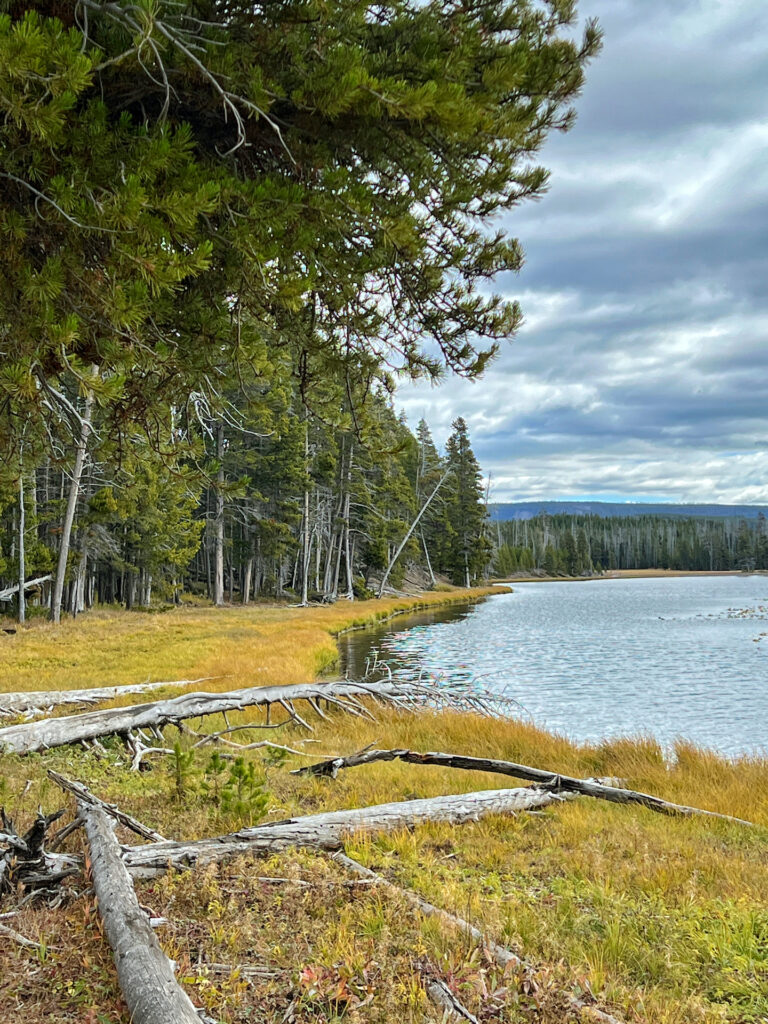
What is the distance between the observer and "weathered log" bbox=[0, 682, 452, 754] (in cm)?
785

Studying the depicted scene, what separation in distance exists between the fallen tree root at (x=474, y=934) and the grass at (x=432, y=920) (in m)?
0.07

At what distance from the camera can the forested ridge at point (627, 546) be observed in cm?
12200

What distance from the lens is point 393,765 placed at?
8.65 metres

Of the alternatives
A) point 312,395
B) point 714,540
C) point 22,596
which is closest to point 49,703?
point 312,395

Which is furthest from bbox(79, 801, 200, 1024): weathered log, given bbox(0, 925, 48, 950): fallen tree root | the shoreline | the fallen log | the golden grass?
the shoreline

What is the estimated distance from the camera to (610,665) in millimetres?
21188

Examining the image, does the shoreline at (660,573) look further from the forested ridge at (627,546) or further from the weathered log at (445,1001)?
the weathered log at (445,1001)

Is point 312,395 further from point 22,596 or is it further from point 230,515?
point 230,515

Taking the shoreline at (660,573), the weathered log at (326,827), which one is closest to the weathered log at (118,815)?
the weathered log at (326,827)

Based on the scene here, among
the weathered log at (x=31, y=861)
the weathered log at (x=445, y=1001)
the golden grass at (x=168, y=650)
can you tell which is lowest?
the golden grass at (x=168, y=650)

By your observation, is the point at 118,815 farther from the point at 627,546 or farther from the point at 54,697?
the point at 627,546

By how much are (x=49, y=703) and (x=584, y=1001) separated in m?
9.62

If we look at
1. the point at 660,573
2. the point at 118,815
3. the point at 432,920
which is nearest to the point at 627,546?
the point at 660,573

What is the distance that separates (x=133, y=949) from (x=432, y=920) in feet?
5.04
